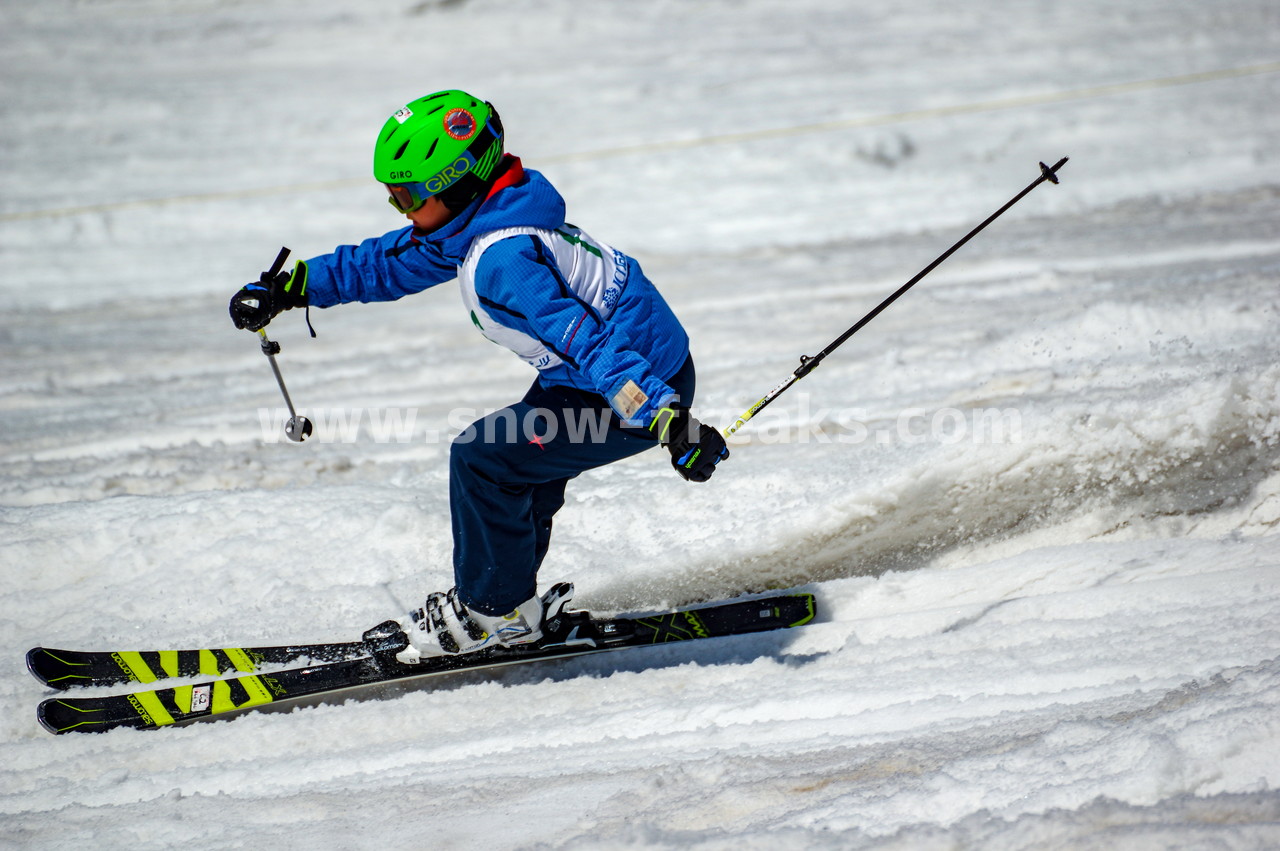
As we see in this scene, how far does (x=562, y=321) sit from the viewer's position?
2.87m

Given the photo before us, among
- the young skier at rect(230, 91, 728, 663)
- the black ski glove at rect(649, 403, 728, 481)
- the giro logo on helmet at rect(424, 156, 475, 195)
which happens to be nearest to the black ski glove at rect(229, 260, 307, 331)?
the young skier at rect(230, 91, 728, 663)

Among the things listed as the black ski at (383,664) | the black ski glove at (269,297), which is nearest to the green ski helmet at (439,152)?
the black ski glove at (269,297)

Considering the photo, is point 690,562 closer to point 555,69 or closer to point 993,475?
point 993,475

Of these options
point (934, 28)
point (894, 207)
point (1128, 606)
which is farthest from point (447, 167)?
point (934, 28)

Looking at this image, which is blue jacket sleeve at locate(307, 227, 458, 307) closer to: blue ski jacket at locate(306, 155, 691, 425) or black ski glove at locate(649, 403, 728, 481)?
blue ski jacket at locate(306, 155, 691, 425)

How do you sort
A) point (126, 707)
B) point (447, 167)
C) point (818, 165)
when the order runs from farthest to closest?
point (818, 165) → point (126, 707) → point (447, 167)

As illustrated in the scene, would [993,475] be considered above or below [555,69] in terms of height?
below

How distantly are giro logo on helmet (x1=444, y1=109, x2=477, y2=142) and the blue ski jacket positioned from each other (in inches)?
6.7

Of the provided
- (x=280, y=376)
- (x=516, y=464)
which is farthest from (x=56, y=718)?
(x=516, y=464)

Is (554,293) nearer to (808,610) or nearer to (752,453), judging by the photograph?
(808,610)

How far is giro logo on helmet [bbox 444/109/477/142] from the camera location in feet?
9.70

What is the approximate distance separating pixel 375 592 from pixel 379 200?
6227 mm

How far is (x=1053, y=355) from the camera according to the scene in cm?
550

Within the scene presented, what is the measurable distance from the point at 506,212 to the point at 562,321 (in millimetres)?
419
